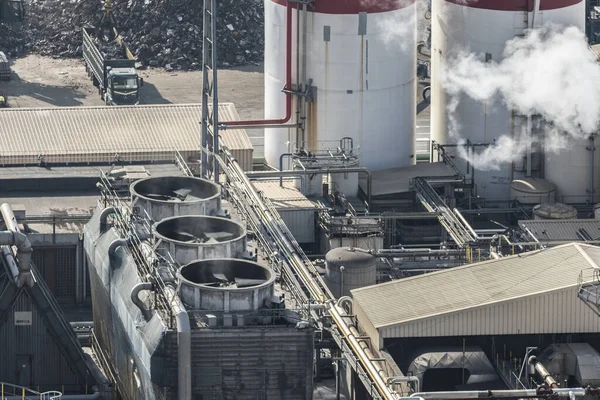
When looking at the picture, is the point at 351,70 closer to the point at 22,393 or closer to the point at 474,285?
the point at 474,285

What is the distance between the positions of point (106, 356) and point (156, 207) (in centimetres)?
526

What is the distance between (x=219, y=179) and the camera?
7569 cm

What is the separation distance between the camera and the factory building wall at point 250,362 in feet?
177

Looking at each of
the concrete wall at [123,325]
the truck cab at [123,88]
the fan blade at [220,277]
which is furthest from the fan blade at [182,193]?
the truck cab at [123,88]

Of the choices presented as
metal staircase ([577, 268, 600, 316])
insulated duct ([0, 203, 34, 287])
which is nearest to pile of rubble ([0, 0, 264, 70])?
insulated duct ([0, 203, 34, 287])

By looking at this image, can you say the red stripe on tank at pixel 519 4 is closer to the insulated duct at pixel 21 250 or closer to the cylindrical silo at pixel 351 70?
the cylindrical silo at pixel 351 70

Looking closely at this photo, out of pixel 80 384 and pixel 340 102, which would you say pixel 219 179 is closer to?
pixel 340 102

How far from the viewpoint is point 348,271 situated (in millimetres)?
66188

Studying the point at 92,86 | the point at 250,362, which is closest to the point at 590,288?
the point at 250,362

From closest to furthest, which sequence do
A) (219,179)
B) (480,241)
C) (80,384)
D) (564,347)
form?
(564,347) < (80,384) < (480,241) < (219,179)

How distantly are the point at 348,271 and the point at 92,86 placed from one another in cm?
4465

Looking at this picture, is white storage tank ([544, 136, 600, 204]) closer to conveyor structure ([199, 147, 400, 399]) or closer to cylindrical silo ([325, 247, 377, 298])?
conveyor structure ([199, 147, 400, 399])

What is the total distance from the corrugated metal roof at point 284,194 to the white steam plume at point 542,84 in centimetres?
787

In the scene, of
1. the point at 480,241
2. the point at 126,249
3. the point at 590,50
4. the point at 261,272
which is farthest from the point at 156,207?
the point at 590,50
